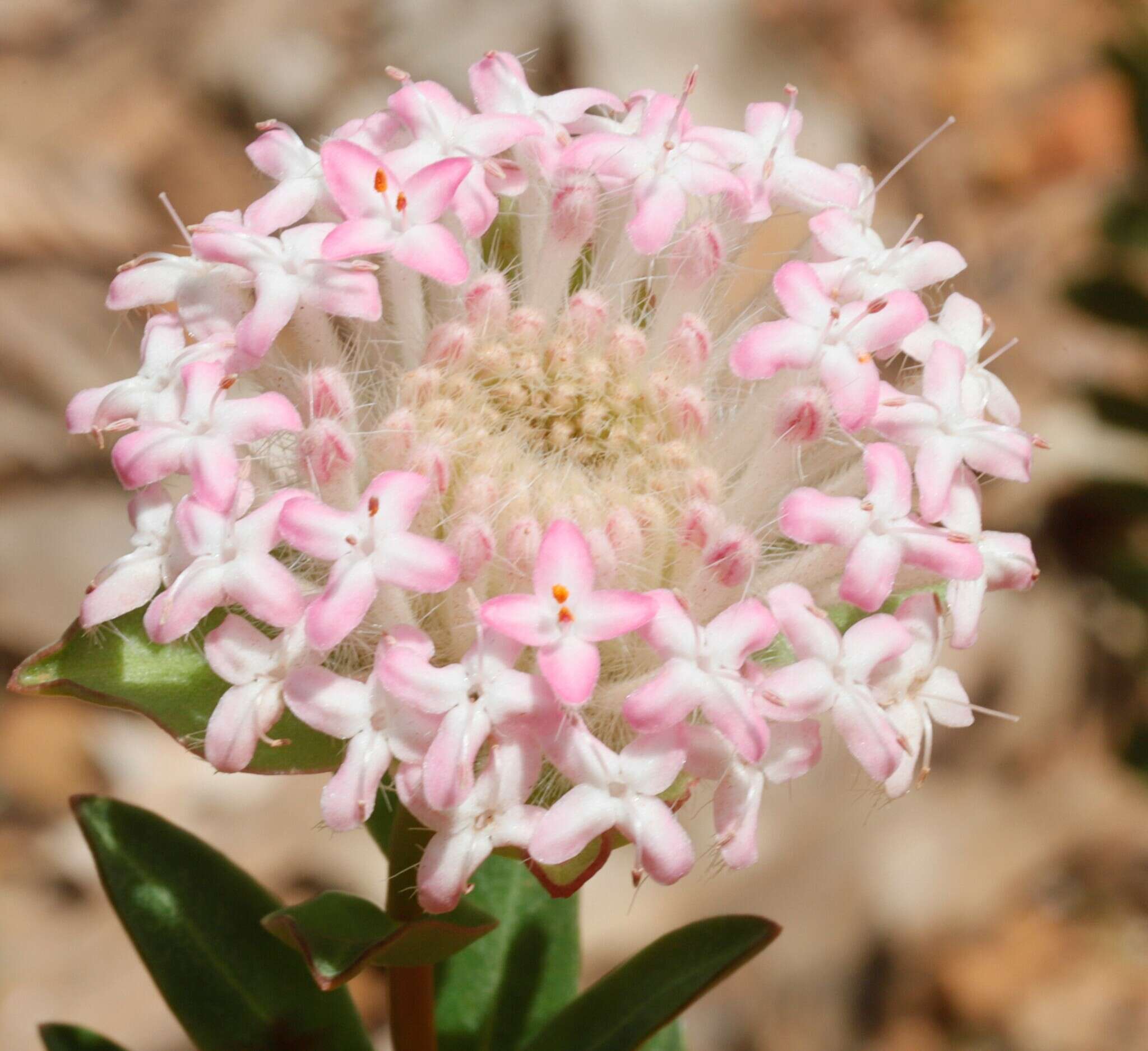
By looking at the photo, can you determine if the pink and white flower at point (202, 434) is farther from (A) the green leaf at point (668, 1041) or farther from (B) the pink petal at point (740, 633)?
(A) the green leaf at point (668, 1041)

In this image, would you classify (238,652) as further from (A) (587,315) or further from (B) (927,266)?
(B) (927,266)

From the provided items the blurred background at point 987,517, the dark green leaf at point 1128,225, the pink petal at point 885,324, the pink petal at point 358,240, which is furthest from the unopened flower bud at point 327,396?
the dark green leaf at point 1128,225

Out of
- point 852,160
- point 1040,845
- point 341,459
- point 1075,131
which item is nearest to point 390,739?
point 341,459

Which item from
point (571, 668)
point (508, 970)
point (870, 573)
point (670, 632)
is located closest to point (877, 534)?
point (870, 573)

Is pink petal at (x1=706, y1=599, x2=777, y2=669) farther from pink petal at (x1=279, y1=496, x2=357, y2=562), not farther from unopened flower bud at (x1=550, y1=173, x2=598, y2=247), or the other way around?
unopened flower bud at (x1=550, y1=173, x2=598, y2=247)

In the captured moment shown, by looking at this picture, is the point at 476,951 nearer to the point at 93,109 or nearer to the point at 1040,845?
the point at 1040,845

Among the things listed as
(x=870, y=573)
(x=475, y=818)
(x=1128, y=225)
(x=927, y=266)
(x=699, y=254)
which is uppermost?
(x=1128, y=225)

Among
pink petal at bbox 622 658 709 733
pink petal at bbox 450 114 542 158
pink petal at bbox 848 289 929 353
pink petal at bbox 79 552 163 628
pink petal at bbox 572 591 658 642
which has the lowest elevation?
pink petal at bbox 622 658 709 733

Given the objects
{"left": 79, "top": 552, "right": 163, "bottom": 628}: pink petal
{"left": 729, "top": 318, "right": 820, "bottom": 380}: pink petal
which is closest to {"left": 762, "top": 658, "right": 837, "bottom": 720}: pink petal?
{"left": 729, "top": 318, "right": 820, "bottom": 380}: pink petal
